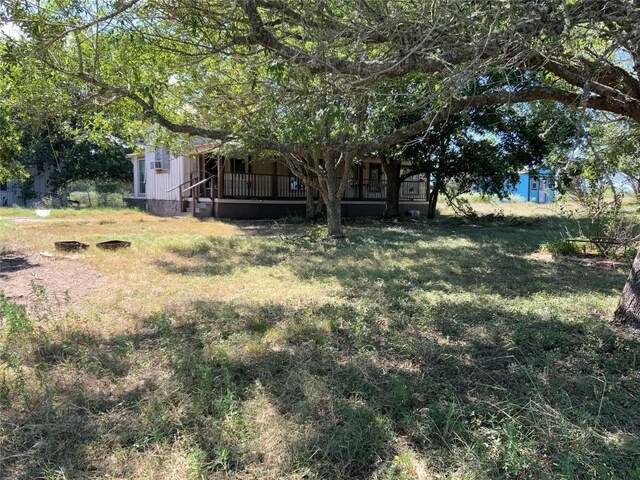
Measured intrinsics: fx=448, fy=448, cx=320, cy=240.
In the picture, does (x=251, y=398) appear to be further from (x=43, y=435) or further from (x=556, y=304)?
(x=556, y=304)

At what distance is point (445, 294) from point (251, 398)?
11.8ft

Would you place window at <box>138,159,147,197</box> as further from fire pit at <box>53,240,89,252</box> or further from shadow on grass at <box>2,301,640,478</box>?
shadow on grass at <box>2,301,640,478</box>

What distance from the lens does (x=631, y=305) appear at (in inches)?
173

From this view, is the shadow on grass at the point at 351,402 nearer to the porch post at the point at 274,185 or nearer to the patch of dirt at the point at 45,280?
the patch of dirt at the point at 45,280

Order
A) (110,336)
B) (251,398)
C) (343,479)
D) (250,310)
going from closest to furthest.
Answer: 1. (343,479)
2. (251,398)
3. (110,336)
4. (250,310)

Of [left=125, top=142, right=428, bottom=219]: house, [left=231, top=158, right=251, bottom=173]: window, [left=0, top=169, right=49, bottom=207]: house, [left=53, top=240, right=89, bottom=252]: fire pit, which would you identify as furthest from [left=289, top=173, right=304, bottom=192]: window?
[left=0, top=169, right=49, bottom=207]: house

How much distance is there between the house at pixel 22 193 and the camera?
25.1m

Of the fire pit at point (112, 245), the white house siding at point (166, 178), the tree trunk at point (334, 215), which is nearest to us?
the fire pit at point (112, 245)

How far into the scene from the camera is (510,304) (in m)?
5.30

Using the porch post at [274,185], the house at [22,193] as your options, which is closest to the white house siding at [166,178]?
the porch post at [274,185]

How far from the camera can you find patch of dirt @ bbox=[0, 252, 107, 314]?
16.6 feet

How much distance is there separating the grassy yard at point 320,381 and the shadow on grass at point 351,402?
1 cm

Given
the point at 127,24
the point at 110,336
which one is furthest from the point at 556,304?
the point at 127,24

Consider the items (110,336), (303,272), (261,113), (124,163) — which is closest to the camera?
(110,336)
